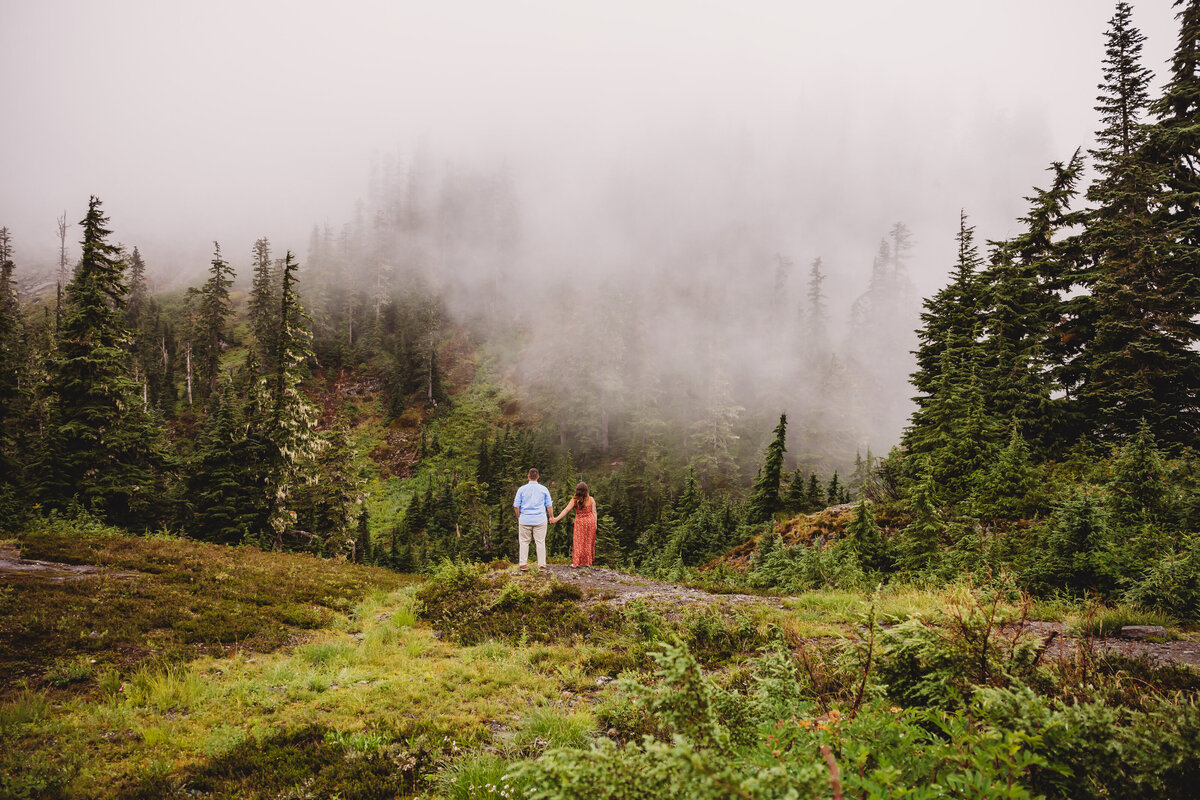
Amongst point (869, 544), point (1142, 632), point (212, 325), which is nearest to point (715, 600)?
point (1142, 632)

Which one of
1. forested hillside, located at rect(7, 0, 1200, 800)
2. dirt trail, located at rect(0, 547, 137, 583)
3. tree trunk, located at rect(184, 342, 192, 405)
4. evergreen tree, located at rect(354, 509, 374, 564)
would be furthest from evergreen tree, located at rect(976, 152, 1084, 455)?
tree trunk, located at rect(184, 342, 192, 405)

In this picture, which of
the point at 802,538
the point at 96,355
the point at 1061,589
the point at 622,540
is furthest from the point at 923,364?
the point at 96,355

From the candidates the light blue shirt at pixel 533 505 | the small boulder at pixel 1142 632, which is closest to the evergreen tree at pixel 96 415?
the light blue shirt at pixel 533 505

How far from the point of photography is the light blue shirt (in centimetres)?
1286

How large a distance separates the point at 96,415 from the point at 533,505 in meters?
23.1

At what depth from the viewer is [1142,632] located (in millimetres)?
6711

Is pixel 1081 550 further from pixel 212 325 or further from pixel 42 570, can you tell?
pixel 212 325

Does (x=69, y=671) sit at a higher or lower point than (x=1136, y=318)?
lower

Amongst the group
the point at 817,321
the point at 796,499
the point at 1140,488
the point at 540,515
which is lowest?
the point at 796,499

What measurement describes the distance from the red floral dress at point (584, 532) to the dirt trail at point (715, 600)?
36 centimetres

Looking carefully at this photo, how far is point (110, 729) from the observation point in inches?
220

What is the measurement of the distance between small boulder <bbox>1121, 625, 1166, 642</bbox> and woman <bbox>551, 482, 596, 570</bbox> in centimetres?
1016

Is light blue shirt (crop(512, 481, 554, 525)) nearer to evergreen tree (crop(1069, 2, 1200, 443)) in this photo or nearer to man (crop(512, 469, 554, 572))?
man (crop(512, 469, 554, 572))

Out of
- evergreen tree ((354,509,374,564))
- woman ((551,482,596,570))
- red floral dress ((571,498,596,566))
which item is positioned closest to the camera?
woman ((551,482,596,570))
